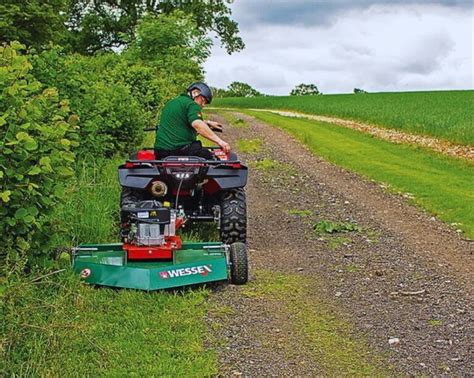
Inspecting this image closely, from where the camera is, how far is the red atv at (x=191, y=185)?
8422mm

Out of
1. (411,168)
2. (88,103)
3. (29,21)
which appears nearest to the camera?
(88,103)

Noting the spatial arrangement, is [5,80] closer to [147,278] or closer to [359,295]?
[147,278]

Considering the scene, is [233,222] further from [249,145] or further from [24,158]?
[249,145]

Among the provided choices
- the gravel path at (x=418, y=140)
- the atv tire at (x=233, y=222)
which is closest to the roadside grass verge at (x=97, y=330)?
the atv tire at (x=233, y=222)

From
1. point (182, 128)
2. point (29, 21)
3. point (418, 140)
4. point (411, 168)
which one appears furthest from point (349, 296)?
point (29, 21)

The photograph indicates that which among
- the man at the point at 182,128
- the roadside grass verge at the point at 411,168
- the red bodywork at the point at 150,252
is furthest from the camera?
the roadside grass verge at the point at 411,168

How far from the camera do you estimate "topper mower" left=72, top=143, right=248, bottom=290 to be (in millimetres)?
6914

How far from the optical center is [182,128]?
355 inches

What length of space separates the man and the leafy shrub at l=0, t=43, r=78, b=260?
2.90 metres

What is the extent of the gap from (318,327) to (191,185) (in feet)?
8.82

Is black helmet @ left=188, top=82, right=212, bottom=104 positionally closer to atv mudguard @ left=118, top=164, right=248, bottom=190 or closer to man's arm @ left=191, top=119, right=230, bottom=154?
man's arm @ left=191, top=119, right=230, bottom=154

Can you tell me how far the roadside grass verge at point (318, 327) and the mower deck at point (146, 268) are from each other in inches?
16.1

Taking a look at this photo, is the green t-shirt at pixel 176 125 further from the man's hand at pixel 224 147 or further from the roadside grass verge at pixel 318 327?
the roadside grass verge at pixel 318 327

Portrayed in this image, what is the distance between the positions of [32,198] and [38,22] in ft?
70.0
